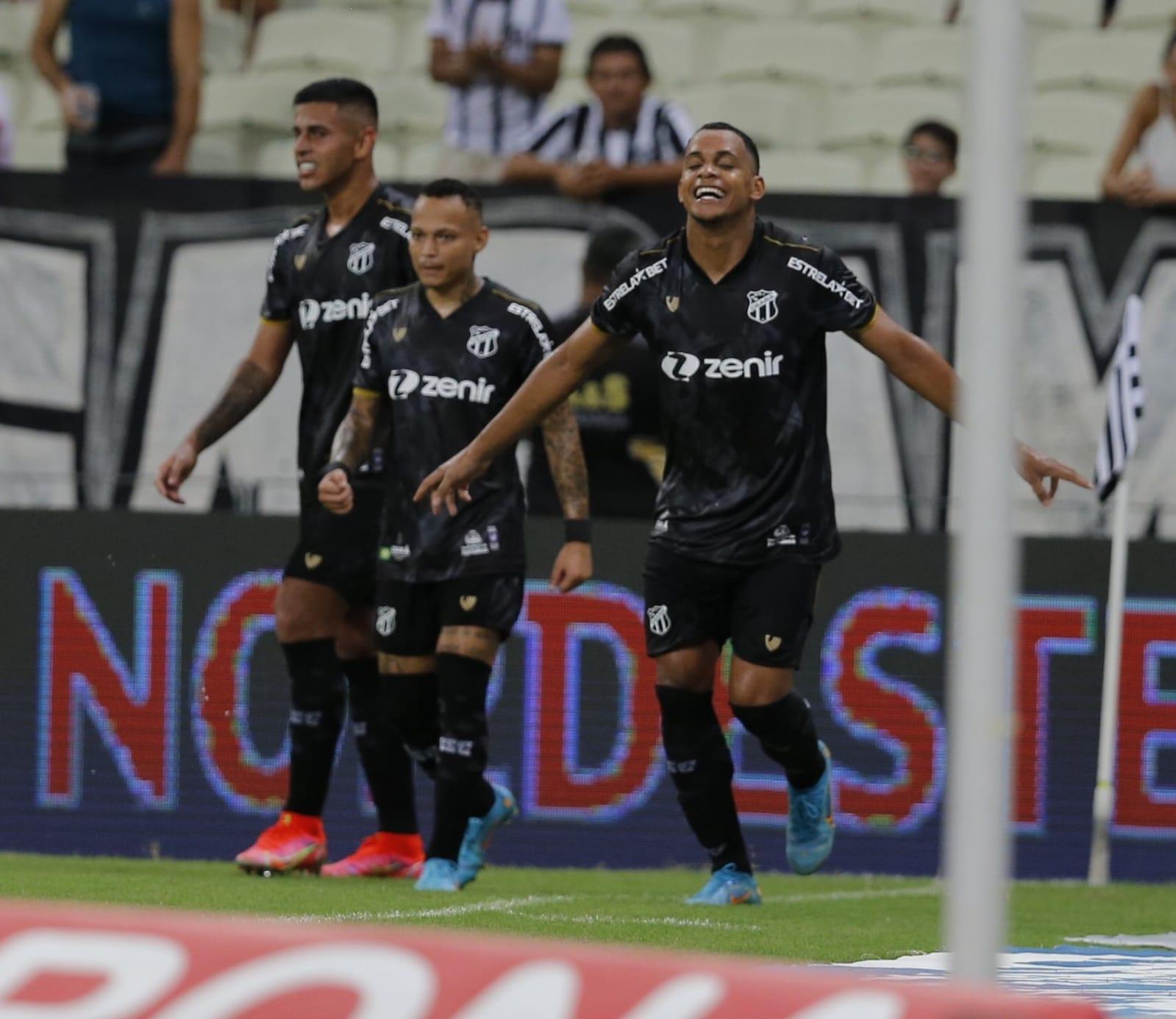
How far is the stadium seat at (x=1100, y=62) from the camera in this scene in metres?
13.4

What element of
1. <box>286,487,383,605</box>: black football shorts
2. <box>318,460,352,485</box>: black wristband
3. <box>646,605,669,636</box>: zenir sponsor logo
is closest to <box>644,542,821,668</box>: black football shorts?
<box>646,605,669,636</box>: zenir sponsor logo

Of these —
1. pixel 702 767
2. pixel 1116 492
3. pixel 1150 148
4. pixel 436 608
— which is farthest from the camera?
pixel 1150 148

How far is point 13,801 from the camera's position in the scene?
1065 cm

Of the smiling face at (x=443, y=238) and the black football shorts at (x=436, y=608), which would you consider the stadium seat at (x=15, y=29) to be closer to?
the smiling face at (x=443, y=238)

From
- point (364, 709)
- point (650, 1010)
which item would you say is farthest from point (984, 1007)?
point (364, 709)

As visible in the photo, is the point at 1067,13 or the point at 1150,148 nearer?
the point at 1150,148

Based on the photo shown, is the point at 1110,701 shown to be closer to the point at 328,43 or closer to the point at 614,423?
the point at 614,423

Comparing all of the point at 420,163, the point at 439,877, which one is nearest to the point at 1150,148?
the point at 420,163

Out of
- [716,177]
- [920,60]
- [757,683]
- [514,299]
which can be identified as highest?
[920,60]

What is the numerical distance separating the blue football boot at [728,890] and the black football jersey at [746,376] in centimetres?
109

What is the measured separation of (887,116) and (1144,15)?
167 cm

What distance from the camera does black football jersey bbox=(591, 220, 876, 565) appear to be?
7.49m

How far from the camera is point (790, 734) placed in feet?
25.3

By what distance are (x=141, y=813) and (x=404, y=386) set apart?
3.24 m
